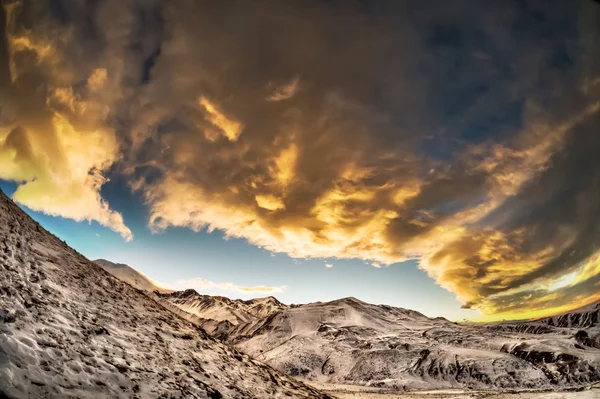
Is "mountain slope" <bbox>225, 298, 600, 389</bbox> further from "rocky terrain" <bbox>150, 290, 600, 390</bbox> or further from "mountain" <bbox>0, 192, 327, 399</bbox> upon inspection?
"mountain" <bbox>0, 192, 327, 399</bbox>

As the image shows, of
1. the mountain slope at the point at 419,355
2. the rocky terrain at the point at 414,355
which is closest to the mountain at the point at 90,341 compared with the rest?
the rocky terrain at the point at 414,355

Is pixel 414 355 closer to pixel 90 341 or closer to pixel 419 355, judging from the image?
pixel 419 355

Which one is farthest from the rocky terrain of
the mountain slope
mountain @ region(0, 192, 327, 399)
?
mountain @ region(0, 192, 327, 399)

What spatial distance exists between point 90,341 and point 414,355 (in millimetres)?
90421

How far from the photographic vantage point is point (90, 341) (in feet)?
36.5

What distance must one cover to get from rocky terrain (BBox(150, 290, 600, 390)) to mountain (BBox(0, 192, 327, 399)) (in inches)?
2619

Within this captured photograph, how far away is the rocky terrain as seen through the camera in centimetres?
6309

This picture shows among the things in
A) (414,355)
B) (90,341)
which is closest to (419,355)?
(414,355)

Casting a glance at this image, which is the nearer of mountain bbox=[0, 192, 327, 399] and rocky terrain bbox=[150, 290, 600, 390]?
mountain bbox=[0, 192, 327, 399]

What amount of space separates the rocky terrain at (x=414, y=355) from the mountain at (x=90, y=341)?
2619 inches

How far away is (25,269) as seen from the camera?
12.7 meters

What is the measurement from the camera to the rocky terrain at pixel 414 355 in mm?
63094

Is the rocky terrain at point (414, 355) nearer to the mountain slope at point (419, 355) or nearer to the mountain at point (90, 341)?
the mountain slope at point (419, 355)

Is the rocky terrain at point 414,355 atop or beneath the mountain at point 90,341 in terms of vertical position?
atop
